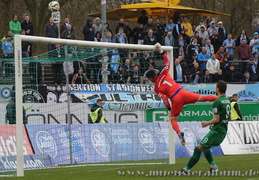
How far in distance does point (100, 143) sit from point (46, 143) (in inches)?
74.1

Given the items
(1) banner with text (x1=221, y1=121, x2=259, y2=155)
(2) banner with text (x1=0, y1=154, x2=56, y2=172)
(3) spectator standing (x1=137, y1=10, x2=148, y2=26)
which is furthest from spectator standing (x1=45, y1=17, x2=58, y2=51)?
(2) banner with text (x1=0, y1=154, x2=56, y2=172)

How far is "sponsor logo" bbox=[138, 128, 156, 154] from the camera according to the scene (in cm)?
1992

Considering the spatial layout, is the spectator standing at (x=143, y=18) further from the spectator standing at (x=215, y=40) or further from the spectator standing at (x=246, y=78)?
the spectator standing at (x=246, y=78)

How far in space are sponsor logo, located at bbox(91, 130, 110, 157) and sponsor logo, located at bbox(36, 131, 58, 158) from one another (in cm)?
139

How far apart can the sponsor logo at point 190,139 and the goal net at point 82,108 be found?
98 cm

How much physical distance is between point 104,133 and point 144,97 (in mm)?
5052

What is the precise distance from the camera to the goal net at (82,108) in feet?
55.2

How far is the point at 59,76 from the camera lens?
23656 millimetres

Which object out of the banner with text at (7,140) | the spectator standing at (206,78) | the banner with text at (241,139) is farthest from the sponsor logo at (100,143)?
the spectator standing at (206,78)

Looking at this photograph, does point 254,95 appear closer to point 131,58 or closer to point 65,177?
point 131,58

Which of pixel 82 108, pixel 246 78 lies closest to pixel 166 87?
pixel 82 108

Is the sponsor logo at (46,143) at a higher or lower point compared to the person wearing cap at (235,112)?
lower

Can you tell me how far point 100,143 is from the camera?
63.2 feet

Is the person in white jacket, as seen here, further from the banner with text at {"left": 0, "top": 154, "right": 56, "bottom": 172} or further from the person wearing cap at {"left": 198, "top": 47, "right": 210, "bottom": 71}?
the banner with text at {"left": 0, "top": 154, "right": 56, "bottom": 172}
